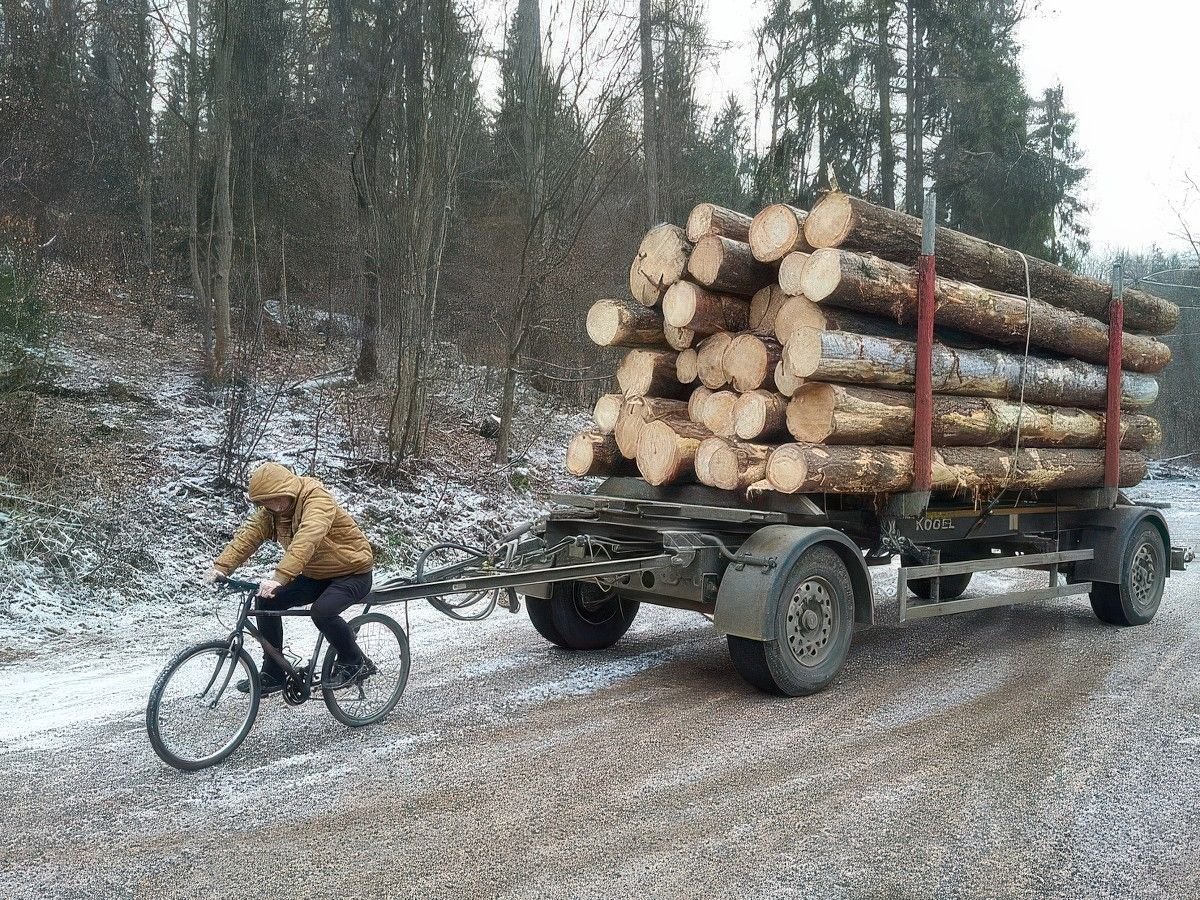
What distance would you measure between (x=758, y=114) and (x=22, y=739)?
20.6 metres

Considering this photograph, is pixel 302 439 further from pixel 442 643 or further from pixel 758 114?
pixel 758 114

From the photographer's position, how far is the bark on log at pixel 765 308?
7.14 metres

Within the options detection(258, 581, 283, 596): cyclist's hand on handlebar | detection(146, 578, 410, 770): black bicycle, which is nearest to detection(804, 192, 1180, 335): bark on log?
detection(146, 578, 410, 770): black bicycle

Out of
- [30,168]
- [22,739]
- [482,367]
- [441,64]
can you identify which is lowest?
[22,739]

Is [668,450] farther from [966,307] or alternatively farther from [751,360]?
[966,307]

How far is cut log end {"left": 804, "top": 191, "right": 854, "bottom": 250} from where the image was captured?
6.58 meters

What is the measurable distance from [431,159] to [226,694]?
8.41 meters

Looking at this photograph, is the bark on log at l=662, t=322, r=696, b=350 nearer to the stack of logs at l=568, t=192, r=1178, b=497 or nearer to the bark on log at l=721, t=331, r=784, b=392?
the stack of logs at l=568, t=192, r=1178, b=497

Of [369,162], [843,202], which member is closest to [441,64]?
[369,162]

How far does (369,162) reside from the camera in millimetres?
12164

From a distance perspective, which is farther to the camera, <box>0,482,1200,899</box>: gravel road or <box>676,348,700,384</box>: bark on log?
<box>676,348,700,384</box>: bark on log

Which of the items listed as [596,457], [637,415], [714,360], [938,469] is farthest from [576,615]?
[938,469]

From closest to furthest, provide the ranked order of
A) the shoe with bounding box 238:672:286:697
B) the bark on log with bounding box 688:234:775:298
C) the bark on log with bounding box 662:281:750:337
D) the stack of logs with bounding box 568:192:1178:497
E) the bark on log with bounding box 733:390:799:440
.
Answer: the shoe with bounding box 238:672:286:697
the stack of logs with bounding box 568:192:1178:497
the bark on log with bounding box 733:390:799:440
the bark on log with bounding box 688:234:775:298
the bark on log with bounding box 662:281:750:337

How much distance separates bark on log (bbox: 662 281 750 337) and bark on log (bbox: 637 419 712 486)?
Result: 0.76 metres
